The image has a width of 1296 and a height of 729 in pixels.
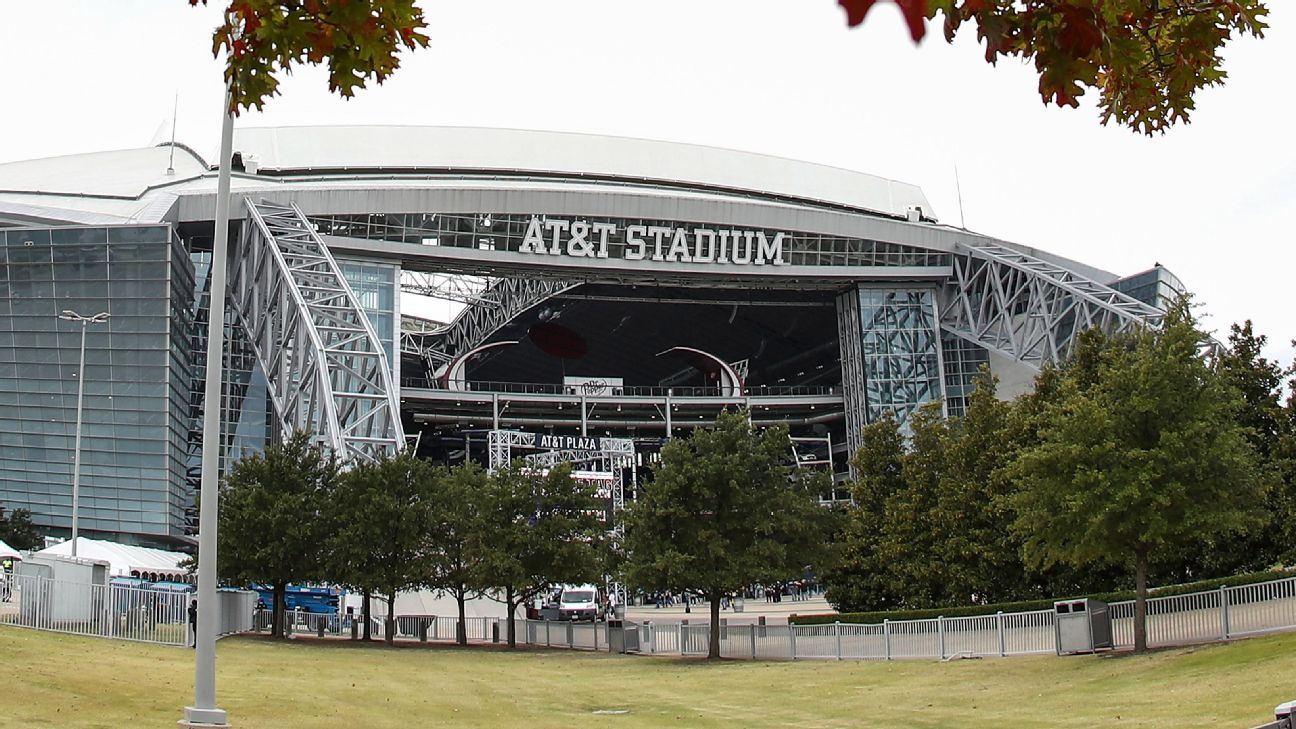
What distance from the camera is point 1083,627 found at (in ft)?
104

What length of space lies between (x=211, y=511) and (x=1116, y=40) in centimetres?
1578

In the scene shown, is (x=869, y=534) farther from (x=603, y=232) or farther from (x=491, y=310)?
(x=491, y=310)

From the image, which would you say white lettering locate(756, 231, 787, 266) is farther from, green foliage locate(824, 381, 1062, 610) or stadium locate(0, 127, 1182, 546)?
green foliage locate(824, 381, 1062, 610)

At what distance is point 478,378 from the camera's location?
108m

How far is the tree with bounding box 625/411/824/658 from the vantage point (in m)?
39.0

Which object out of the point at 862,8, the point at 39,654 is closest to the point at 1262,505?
the point at 39,654

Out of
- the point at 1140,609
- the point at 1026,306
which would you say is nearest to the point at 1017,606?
the point at 1140,609

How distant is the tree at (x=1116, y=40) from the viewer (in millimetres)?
4020

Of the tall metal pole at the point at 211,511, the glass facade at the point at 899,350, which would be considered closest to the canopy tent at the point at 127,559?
the tall metal pole at the point at 211,511

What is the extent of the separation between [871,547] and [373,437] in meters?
26.4

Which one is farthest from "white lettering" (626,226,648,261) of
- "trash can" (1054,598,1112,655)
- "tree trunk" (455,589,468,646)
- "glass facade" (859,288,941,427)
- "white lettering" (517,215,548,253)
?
"trash can" (1054,598,1112,655)

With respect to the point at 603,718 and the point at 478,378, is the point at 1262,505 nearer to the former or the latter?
the point at 603,718

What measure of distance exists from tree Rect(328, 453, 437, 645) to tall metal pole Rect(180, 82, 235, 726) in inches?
992

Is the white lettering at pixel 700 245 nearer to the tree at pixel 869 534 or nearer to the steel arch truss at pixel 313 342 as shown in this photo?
the steel arch truss at pixel 313 342
